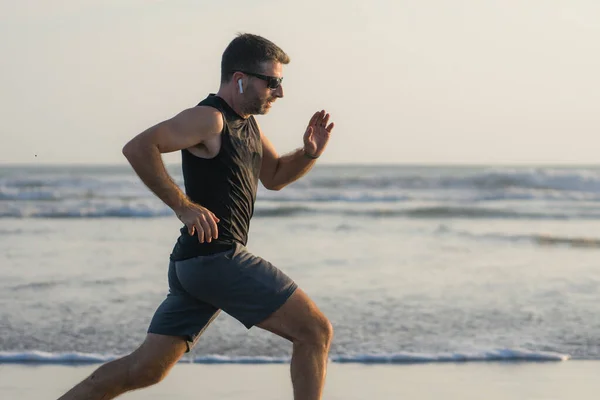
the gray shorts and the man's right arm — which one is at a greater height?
the man's right arm

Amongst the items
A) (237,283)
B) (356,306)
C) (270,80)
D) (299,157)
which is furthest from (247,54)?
(356,306)

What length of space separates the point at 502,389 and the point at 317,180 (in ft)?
76.1

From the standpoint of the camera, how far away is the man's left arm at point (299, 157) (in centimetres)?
467

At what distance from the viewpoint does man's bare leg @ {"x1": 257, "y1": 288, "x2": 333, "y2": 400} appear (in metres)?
4.08

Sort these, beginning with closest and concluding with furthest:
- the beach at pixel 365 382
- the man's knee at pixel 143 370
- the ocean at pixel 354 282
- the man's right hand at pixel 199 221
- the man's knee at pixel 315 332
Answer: the man's right hand at pixel 199 221 < the man's knee at pixel 315 332 < the man's knee at pixel 143 370 < the beach at pixel 365 382 < the ocean at pixel 354 282

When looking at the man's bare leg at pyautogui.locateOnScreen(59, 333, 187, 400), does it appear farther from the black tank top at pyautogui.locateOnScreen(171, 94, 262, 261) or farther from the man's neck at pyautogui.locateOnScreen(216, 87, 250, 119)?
the man's neck at pyautogui.locateOnScreen(216, 87, 250, 119)

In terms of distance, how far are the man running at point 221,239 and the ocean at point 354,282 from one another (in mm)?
2306

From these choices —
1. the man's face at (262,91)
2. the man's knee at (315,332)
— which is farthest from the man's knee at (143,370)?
the man's face at (262,91)

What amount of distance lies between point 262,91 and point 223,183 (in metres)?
0.41

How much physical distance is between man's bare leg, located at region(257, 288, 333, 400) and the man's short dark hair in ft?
3.03

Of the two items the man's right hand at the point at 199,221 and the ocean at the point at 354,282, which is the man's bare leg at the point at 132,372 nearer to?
the man's right hand at the point at 199,221

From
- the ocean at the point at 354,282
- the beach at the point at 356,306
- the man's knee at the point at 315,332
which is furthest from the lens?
the ocean at the point at 354,282

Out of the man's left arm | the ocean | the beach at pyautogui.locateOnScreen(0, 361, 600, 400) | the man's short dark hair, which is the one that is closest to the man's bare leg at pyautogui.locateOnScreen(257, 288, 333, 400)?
the man's left arm

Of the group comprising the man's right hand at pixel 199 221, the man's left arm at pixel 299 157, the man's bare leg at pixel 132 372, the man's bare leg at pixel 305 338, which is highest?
the man's left arm at pixel 299 157
